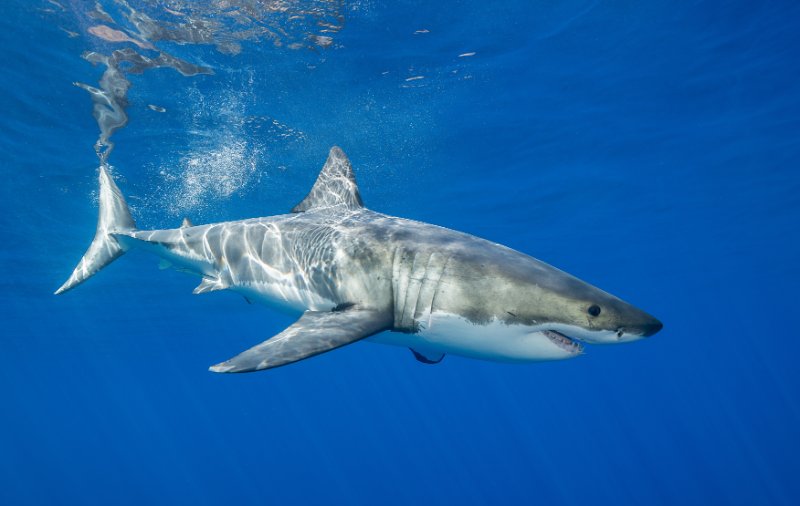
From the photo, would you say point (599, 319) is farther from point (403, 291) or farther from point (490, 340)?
point (403, 291)

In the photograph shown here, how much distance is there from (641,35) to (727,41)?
2391mm

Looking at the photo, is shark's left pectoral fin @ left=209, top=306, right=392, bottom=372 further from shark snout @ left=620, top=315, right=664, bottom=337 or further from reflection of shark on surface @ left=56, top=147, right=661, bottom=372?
shark snout @ left=620, top=315, right=664, bottom=337

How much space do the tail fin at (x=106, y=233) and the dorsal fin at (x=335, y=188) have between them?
11.6 feet

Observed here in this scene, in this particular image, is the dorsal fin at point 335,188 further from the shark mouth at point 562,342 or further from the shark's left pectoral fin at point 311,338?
the shark mouth at point 562,342

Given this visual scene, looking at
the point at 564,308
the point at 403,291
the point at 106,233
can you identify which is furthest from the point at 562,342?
the point at 106,233

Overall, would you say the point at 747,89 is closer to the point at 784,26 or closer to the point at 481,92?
the point at 784,26

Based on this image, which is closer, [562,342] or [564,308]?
[564,308]

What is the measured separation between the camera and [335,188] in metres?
6.52

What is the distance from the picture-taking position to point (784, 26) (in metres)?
11.2

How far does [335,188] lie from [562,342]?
12.9 ft

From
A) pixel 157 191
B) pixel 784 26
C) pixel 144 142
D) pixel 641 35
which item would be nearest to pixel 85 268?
pixel 144 142

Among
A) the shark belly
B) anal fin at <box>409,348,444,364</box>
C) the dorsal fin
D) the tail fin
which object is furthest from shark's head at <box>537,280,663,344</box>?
the tail fin

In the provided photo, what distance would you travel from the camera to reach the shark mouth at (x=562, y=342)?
3588 mm

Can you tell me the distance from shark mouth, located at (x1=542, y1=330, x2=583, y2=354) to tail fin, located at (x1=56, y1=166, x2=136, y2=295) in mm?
7176
